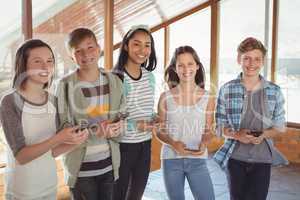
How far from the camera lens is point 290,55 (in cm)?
448

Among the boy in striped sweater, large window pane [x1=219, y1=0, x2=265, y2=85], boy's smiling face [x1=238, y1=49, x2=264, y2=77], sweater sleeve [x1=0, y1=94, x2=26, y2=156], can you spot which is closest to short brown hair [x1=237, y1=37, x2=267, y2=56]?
boy's smiling face [x1=238, y1=49, x2=264, y2=77]

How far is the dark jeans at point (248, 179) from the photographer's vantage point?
1799 mm

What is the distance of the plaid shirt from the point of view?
6.07ft

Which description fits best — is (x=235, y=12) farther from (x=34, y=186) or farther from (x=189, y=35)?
(x=34, y=186)

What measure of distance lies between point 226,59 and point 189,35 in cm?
65

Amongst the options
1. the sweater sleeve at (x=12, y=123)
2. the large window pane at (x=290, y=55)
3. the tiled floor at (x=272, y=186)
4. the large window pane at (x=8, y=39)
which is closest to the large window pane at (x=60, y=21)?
the large window pane at (x=8, y=39)

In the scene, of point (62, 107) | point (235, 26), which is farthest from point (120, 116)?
point (235, 26)

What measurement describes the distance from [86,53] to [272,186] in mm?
2713

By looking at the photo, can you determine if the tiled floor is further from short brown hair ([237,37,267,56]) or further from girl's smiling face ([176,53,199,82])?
short brown hair ([237,37,267,56])

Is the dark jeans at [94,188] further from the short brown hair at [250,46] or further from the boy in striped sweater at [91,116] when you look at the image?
the short brown hair at [250,46]

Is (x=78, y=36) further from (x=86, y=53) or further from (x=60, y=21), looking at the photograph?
(x=60, y=21)

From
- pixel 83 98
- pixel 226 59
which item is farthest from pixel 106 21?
pixel 226 59

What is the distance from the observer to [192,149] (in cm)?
188

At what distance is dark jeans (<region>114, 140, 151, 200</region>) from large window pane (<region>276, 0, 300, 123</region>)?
3.11 metres
